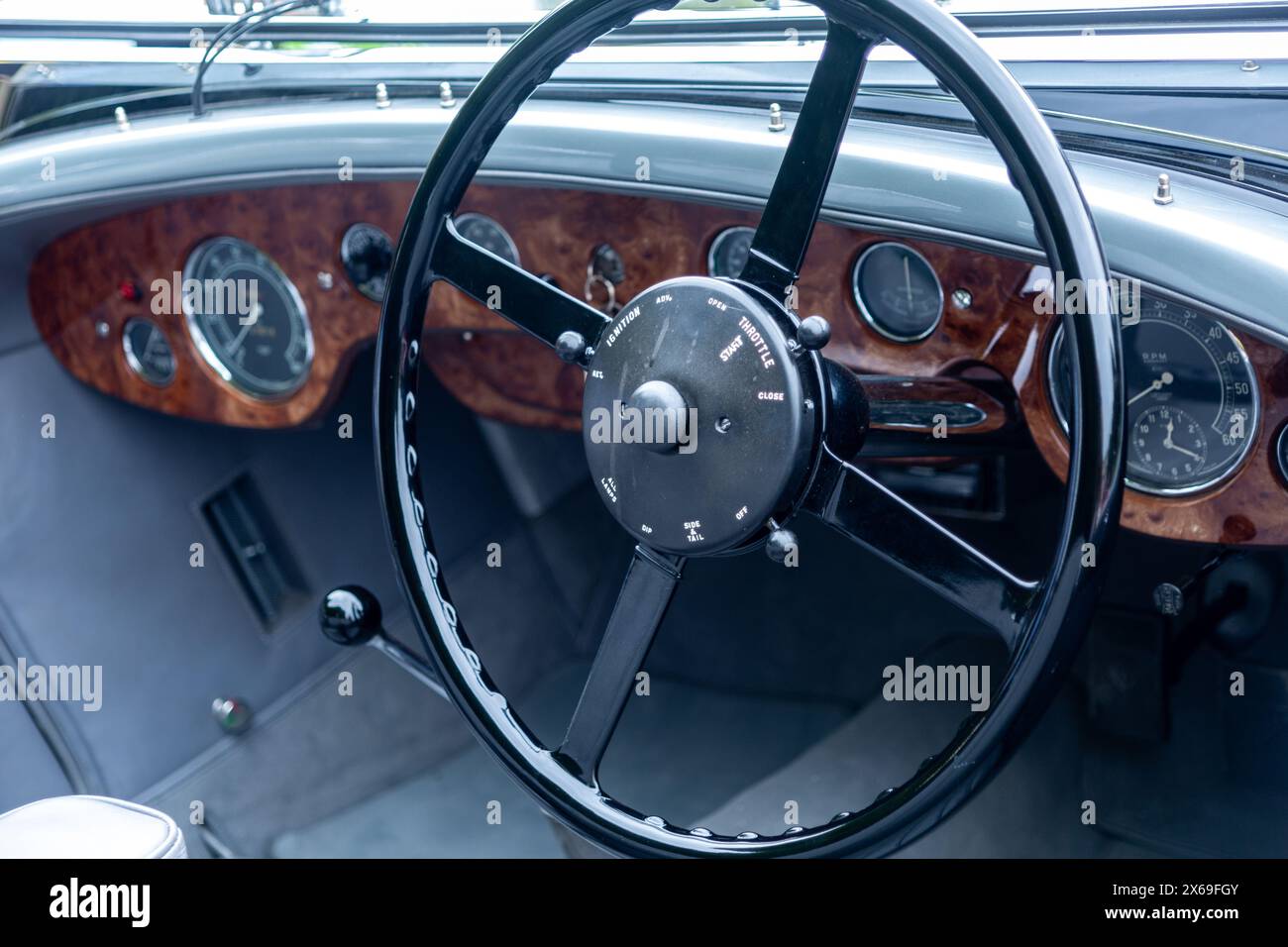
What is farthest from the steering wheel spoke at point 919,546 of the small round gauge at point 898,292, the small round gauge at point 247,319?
the small round gauge at point 247,319

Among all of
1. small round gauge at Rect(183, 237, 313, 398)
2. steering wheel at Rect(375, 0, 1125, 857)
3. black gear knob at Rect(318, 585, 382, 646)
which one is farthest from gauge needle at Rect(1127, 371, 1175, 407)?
small round gauge at Rect(183, 237, 313, 398)

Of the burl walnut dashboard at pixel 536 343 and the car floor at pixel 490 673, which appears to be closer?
the burl walnut dashboard at pixel 536 343

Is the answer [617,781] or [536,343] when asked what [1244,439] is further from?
[617,781]

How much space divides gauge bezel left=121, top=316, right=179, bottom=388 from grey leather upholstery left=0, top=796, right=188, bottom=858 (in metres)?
0.98

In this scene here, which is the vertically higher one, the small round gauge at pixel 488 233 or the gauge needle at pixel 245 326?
the small round gauge at pixel 488 233

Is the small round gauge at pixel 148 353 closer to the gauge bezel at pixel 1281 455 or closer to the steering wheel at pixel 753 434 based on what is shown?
Result: the steering wheel at pixel 753 434

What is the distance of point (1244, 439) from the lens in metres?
1.32

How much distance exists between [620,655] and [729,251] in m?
0.68

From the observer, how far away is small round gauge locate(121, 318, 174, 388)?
223cm

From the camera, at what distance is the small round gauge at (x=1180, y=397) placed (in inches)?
51.5

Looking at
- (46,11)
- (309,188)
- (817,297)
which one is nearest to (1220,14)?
(817,297)

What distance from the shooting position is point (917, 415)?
1.40 m

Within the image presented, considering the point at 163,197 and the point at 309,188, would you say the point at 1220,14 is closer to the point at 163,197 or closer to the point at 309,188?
the point at 309,188

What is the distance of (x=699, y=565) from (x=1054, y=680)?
1.62m
